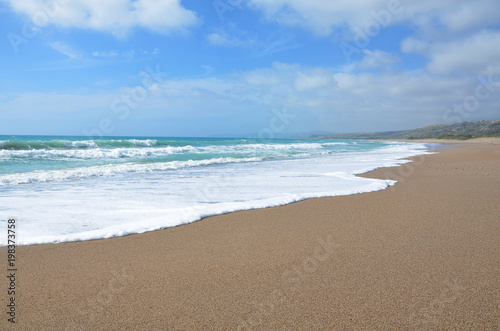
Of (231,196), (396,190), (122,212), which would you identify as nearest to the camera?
(122,212)

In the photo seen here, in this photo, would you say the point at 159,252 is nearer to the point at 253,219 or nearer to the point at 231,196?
the point at 253,219

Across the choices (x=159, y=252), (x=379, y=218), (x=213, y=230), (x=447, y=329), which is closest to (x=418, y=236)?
(x=379, y=218)

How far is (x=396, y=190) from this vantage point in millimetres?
6230

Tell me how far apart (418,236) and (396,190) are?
10.1 ft

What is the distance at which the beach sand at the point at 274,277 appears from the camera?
6.43 ft

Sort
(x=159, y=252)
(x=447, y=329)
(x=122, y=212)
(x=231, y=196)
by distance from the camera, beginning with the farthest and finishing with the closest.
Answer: (x=231, y=196), (x=122, y=212), (x=159, y=252), (x=447, y=329)

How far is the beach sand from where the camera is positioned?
1.96 m

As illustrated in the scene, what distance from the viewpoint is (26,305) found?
2.13m

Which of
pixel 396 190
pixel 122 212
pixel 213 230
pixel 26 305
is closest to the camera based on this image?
pixel 26 305

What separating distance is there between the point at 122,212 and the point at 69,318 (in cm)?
266

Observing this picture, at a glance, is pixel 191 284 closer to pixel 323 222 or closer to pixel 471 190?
pixel 323 222

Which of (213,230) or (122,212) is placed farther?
(122,212)

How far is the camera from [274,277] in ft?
8.21

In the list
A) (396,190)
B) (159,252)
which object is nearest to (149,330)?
(159,252)
